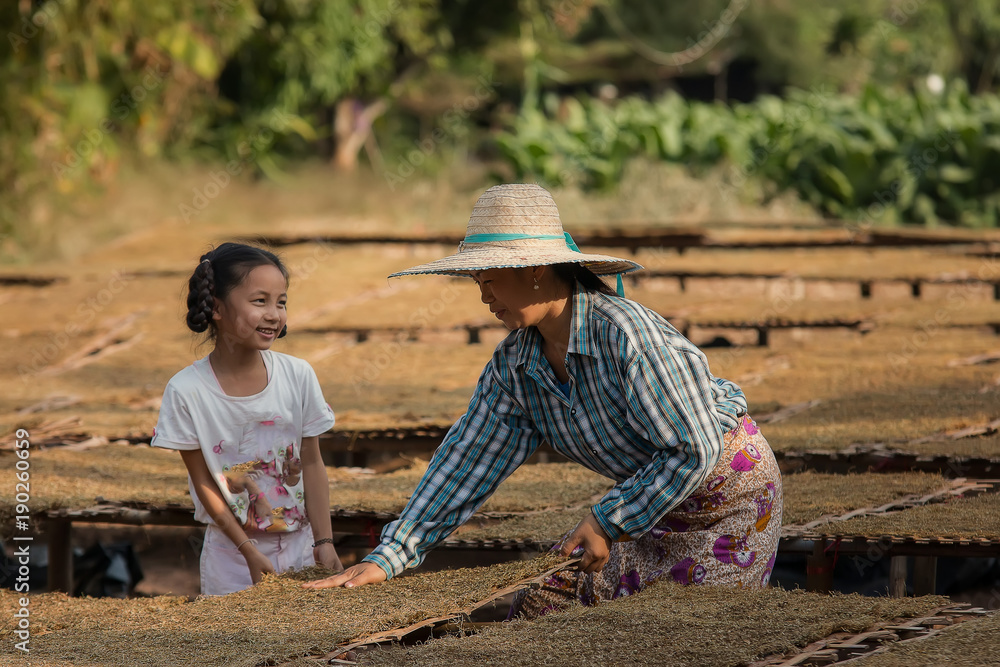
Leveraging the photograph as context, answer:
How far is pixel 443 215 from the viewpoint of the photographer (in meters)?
14.0

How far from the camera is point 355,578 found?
2613 millimetres

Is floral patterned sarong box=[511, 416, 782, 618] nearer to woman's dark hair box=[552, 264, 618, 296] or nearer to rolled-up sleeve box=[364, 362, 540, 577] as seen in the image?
rolled-up sleeve box=[364, 362, 540, 577]

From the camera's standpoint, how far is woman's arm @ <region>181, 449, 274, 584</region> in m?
2.89

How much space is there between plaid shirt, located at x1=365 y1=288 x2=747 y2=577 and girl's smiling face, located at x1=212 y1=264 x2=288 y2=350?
0.53m

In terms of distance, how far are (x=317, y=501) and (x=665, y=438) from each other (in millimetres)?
1002

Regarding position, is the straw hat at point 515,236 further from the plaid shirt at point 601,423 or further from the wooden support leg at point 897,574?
the wooden support leg at point 897,574

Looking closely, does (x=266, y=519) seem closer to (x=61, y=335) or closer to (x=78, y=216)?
(x=61, y=335)

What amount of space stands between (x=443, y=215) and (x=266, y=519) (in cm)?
Answer: 1111

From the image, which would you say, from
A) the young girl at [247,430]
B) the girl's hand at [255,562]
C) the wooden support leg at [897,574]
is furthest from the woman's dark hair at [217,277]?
the wooden support leg at [897,574]

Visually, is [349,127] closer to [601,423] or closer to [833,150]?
[833,150]

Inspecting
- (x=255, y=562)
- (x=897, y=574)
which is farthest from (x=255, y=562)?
(x=897, y=574)

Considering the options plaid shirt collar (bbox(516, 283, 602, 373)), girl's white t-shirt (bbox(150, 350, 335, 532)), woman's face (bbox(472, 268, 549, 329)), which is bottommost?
girl's white t-shirt (bbox(150, 350, 335, 532))

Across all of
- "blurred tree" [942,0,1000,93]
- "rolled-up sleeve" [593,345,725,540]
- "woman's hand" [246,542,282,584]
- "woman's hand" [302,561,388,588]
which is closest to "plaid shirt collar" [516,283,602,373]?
"rolled-up sleeve" [593,345,725,540]

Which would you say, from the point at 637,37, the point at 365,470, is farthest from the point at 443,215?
the point at 637,37
